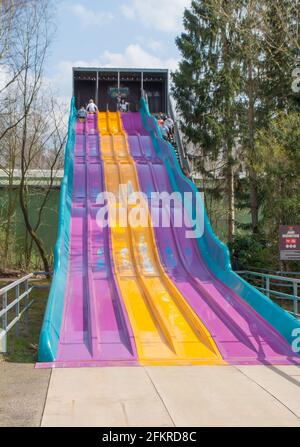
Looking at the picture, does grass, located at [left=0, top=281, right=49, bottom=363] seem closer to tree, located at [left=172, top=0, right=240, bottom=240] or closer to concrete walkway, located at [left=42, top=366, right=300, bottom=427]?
concrete walkway, located at [left=42, top=366, right=300, bottom=427]

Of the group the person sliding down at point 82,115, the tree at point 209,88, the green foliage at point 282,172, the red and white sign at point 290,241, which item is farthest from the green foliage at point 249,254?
the person sliding down at point 82,115

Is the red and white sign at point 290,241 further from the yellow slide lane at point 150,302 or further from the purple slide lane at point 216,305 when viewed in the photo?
the yellow slide lane at point 150,302

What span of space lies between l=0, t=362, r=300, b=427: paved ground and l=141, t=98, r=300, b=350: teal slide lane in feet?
5.24

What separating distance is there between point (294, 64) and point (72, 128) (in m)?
8.63

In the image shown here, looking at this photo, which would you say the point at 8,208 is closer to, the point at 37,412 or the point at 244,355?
the point at 244,355

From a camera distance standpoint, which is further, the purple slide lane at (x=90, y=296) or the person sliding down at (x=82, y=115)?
the person sliding down at (x=82, y=115)

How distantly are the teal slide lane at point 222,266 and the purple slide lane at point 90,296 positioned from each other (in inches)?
88.5

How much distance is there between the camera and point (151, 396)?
590 cm

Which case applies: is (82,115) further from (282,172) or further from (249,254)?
(249,254)

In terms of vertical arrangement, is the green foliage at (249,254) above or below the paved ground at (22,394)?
above

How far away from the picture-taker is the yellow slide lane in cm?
821

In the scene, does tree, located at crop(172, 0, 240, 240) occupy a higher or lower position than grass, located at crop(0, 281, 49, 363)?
higher

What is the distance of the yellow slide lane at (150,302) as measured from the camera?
8.21 meters

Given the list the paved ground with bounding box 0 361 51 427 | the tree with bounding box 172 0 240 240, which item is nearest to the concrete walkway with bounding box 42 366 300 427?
the paved ground with bounding box 0 361 51 427
